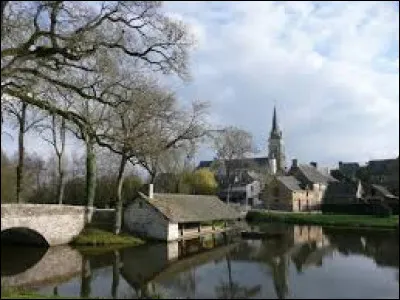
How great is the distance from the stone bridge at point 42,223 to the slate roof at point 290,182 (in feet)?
154

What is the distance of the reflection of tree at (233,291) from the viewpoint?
20.3 metres

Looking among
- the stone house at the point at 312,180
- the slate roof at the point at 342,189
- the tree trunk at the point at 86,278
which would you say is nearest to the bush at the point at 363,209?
the slate roof at the point at 342,189

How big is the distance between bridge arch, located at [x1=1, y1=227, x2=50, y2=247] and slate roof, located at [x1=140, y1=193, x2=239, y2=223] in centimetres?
788

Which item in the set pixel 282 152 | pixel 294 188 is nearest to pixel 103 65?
pixel 294 188

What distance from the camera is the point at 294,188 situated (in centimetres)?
8150

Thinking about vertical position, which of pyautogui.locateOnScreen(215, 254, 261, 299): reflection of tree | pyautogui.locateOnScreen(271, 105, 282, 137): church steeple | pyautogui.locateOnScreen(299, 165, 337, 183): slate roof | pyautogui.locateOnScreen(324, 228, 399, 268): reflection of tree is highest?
pyautogui.locateOnScreen(271, 105, 282, 137): church steeple

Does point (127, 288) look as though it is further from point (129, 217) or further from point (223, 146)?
point (223, 146)

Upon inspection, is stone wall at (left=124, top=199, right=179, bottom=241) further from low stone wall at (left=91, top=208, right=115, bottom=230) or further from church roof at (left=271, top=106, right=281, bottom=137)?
church roof at (left=271, top=106, right=281, bottom=137)

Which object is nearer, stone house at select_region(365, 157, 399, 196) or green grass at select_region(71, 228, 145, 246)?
green grass at select_region(71, 228, 145, 246)

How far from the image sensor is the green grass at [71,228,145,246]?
36.5 m

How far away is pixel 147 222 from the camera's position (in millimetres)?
39500

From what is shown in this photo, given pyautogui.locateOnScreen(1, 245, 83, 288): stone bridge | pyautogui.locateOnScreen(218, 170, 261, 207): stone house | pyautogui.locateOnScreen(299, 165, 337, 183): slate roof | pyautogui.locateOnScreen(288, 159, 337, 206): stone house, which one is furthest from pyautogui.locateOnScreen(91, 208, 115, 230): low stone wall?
pyautogui.locateOnScreen(218, 170, 261, 207): stone house

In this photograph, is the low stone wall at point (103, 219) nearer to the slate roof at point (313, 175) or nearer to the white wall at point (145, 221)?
the white wall at point (145, 221)

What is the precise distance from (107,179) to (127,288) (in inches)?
1484
